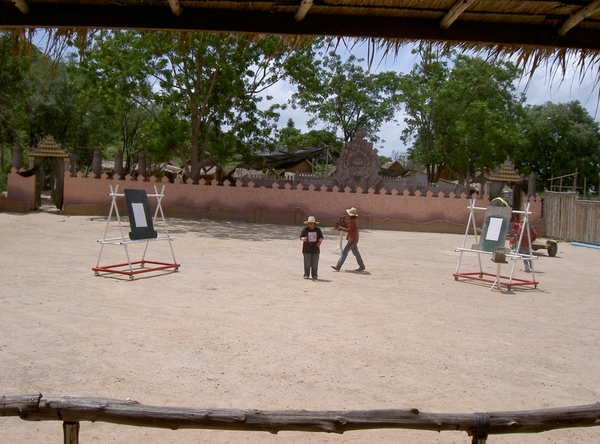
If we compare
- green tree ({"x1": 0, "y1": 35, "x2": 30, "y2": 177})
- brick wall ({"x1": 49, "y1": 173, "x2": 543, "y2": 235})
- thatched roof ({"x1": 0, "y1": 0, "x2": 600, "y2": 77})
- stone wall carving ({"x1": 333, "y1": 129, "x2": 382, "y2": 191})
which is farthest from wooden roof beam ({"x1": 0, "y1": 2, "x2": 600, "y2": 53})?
stone wall carving ({"x1": 333, "y1": 129, "x2": 382, "y2": 191})

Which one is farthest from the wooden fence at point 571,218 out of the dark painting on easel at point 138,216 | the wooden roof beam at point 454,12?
the wooden roof beam at point 454,12

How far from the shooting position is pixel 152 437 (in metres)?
4.49

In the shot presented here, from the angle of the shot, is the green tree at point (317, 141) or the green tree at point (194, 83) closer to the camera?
the green tree at point (194, 83)

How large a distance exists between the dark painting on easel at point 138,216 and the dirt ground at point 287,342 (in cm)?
100

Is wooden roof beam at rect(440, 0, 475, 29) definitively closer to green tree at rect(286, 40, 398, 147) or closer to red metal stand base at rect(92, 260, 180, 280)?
red metal stand base at rect(92, 260, 180, 280)

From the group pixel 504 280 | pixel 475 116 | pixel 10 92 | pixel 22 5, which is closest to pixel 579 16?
pixel 22 5

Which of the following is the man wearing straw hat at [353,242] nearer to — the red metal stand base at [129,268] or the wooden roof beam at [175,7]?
the red metal stand base at [129,268]

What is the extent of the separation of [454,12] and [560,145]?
148 ft

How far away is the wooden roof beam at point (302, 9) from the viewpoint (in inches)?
140

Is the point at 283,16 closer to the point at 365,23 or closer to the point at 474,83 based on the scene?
the point at 365,23

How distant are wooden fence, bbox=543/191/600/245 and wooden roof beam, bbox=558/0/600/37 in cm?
2079

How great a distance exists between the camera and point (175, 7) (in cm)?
374

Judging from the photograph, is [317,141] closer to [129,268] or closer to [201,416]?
[129,268]

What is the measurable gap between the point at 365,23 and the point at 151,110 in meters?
23.8
